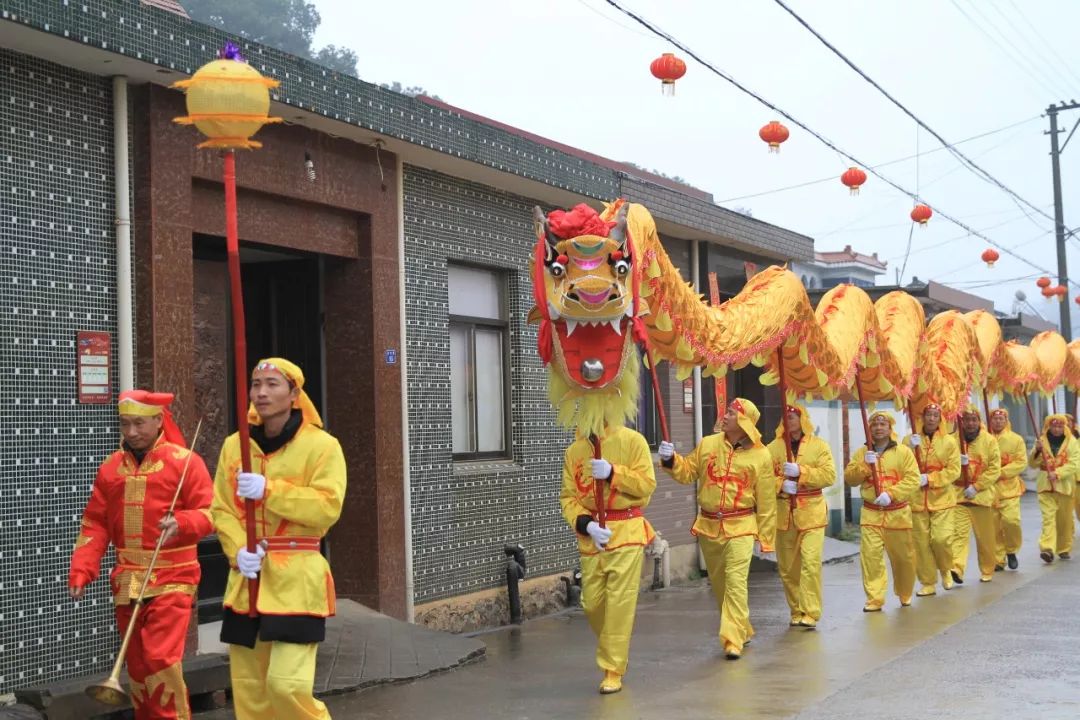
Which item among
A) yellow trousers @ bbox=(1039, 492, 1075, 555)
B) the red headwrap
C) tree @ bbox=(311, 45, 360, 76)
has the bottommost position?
yellow trousers @ bbox=(1039, 492, 1075, 555)

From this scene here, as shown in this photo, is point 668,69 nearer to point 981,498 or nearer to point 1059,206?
point 981,498

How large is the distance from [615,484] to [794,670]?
198 cm

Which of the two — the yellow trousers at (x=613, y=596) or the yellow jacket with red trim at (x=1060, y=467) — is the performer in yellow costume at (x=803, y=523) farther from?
the yellow jacket with red trim at (x=1060, y=467)

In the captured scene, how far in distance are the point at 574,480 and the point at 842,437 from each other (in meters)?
12.0

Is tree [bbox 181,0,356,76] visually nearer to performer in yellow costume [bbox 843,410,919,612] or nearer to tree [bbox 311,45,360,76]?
tree [bbox 311,45,360,76]

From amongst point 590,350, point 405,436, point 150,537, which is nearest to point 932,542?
point 405,436

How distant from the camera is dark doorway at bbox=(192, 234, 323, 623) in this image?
10422mm

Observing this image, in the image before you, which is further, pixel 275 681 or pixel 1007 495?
pixel 1007 495

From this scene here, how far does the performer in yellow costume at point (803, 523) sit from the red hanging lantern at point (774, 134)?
2.92 meters

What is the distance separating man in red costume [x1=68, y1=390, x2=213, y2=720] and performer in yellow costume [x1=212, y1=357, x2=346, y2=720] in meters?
0.71

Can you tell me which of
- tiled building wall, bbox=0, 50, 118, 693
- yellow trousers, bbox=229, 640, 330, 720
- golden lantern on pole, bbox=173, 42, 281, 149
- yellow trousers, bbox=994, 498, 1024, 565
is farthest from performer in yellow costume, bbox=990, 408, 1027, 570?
golden lantern on pole, bbox=173, 42, 281, 149

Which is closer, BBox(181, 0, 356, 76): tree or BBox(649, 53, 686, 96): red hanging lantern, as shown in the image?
BBox(649, 53, 686, 96): red hanging lantern

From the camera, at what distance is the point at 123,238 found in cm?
834

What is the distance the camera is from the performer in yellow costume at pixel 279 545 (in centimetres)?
600
